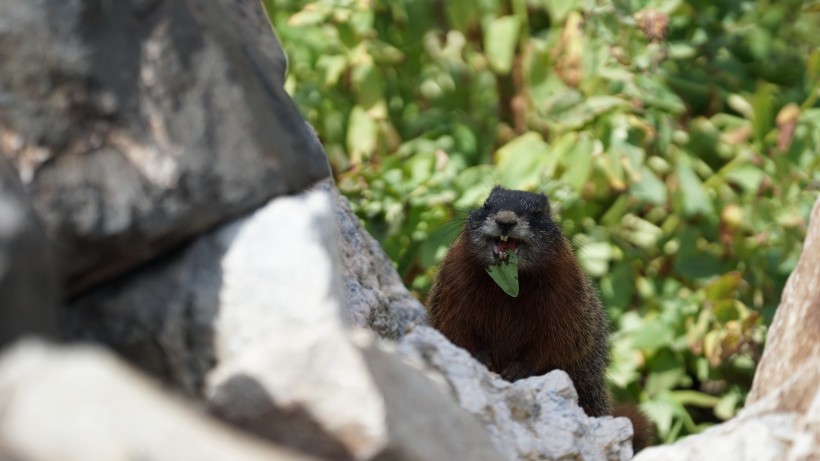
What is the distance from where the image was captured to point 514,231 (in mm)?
4484

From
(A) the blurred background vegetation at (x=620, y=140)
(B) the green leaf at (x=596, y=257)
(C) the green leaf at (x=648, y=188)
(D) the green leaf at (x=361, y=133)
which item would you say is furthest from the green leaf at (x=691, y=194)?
(D) the green leaf at (x=361, y=133)

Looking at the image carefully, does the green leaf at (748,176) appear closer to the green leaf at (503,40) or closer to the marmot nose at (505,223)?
the green leaf at (503,40)

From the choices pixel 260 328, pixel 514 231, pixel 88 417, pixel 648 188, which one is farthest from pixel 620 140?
pixel 88 417

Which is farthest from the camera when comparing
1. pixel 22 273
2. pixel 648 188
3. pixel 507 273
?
pixel 648 188

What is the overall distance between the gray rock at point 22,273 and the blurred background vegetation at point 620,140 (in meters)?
3.28

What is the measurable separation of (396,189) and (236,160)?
2791 millimetres

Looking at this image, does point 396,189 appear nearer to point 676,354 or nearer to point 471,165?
point 471,165

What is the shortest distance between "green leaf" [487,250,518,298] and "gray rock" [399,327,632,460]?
97 centimetres

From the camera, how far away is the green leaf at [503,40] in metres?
5.90

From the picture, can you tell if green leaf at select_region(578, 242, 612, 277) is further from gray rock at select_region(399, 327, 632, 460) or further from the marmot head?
gray rock at select_region(399, 327, 632, 460)

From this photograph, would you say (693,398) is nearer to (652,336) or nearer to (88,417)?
(652,336)

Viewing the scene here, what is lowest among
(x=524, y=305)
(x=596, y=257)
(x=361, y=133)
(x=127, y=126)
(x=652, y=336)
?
(x=652, y=336)

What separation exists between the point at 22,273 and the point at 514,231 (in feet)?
9.43

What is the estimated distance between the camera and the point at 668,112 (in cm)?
559
